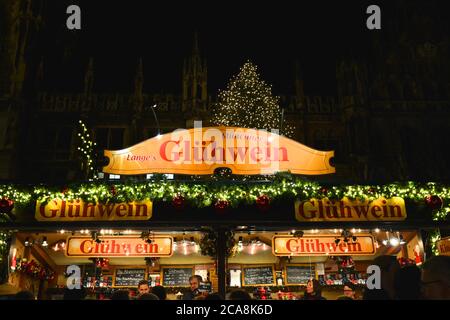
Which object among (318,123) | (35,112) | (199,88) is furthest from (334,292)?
(35,112)

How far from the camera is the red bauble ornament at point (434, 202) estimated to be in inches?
380

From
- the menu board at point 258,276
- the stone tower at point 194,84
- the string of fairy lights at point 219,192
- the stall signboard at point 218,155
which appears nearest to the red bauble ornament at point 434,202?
the string of fairy lights at point 219,192

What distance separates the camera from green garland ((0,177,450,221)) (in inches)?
383

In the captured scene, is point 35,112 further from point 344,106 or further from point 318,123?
point 344,106

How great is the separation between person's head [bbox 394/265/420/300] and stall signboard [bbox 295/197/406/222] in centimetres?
518

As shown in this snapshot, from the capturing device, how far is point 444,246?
9688 mm

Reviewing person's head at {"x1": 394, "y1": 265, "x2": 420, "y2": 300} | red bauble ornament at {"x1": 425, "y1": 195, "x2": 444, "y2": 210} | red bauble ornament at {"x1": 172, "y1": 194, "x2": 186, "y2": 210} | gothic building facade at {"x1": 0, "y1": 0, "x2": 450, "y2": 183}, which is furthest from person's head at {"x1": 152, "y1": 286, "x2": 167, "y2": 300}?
gothic building facade at {"x1": 0, "y1": 0, "x2": 450, "y2": 183}

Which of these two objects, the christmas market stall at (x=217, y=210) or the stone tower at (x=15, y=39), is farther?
the stone tower at (x=15, y=39)

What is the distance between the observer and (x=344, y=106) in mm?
29484

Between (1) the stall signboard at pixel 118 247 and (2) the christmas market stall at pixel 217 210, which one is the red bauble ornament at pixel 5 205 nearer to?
(2) the christmas market stall at pixel 217 210

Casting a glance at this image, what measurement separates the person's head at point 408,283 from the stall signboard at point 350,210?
5.18m

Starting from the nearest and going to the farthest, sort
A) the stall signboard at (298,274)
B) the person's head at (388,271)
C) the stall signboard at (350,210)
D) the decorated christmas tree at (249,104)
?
the person's head at (388,271)
the stall signboard at (350,210)
the stall signboard at (298,274)
the decorated christmas tree at (249,104)

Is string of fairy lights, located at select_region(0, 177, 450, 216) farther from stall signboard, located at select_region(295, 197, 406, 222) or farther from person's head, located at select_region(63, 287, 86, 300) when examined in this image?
person's head, located at select_region(63, 287, 86, 300)

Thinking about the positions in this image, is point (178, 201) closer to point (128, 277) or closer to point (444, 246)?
point (128, 277)
